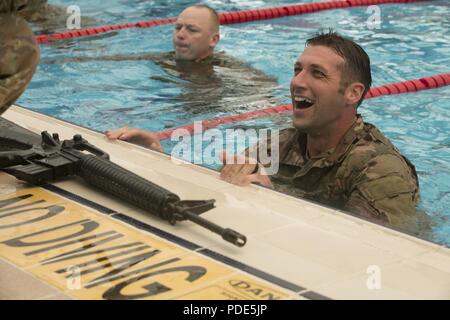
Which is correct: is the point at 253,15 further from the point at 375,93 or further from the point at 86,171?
the point at 86,171

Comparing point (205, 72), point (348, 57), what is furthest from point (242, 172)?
point (205, 72)

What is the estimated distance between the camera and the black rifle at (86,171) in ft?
9.88

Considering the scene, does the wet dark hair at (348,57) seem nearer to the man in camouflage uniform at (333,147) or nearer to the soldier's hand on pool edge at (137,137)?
the man in camouflage uniform at (333,147)

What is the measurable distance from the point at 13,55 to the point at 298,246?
1088mm

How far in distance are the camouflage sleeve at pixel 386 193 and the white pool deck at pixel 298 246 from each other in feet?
0.97

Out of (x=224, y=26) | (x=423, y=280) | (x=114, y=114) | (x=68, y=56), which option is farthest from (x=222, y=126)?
(x=224, y=26)

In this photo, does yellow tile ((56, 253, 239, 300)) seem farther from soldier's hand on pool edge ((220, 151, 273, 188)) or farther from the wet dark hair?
the wet dark hair

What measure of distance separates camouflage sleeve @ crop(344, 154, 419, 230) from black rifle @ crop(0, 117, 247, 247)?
71cm

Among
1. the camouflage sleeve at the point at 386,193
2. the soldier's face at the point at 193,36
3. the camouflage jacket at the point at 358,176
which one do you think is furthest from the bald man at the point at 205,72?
the camouflage sleeve at the point at 386,193

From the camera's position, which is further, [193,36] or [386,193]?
[193,36]

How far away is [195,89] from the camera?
21.5 feet

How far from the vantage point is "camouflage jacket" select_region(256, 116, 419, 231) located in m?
3.46

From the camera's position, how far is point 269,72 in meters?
7.24

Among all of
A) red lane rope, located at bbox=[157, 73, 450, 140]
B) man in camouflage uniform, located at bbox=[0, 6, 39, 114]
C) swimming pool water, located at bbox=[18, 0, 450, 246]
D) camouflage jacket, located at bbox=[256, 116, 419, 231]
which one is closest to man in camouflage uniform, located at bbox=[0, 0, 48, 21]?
man in camouflage uniform, located at bbox=[0, 6, 39, 114]
